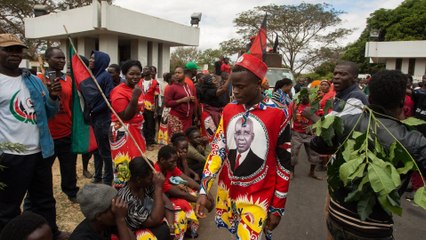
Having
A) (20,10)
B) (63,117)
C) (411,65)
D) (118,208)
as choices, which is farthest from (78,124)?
(411,65)

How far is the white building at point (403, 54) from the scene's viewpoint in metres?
27.2

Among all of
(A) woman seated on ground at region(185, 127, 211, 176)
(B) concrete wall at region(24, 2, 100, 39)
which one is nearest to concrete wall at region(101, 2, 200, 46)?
(B) concrete wall at region(24, 2, 100, 39)

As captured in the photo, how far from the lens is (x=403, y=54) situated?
1104 inches

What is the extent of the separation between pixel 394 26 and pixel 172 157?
113 feet

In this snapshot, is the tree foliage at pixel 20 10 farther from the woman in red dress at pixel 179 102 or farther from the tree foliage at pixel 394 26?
the tree foliage at pixel 394 26

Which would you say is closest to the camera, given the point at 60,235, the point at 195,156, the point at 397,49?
the point at 60,235

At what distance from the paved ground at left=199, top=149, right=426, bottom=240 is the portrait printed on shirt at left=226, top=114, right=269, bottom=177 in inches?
68.5

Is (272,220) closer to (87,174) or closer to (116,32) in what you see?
(87,174)

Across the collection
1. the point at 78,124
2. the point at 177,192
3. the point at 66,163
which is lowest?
the point at 177,192

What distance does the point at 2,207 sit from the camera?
293 centimetres

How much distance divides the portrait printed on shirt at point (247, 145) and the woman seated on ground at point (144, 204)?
0.98 meters

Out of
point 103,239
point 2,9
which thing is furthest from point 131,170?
point 2,9

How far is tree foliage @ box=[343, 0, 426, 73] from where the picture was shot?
30422 millimetres

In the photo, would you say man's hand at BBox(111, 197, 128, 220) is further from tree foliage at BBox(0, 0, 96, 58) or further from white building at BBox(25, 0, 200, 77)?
tree foliage at BBox(0, 0, 96, 58)
